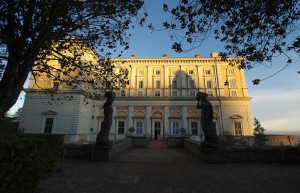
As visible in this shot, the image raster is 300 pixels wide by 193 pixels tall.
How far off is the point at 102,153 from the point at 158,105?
19978 mm

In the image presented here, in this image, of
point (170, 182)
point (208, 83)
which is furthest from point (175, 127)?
point (170, 182)

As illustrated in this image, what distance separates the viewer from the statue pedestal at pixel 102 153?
910cm

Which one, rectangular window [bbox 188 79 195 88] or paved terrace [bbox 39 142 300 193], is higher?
rectangular window [bbox 188 79 195 88]

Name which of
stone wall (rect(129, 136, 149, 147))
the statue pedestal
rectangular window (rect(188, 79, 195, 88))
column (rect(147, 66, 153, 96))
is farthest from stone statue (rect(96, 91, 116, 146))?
rectangular window (rect(188, 79, 195, 88))

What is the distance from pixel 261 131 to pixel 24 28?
2377 centimetres

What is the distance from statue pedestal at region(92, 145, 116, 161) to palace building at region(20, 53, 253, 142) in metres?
15.7

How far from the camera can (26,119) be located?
24.4m

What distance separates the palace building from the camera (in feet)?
79.8

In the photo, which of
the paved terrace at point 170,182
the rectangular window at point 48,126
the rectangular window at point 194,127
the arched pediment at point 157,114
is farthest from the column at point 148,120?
the paved terrace at point 170,182

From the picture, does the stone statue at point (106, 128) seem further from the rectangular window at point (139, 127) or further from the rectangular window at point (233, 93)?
the rectangular window at point (233, 93)

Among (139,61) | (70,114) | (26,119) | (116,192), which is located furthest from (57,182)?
(139,61)

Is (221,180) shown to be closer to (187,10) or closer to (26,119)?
(187,10)

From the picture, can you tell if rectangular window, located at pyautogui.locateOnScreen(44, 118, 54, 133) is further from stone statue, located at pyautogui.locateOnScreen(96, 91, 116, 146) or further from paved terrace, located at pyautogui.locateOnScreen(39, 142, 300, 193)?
paved terrace, located at pyautogui.locateOnScreen(39, 142, 300, 193)

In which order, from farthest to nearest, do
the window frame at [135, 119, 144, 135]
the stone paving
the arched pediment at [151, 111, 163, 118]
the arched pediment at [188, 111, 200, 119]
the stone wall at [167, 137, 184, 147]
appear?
the arched pediment at [151, 111, 163, 118] < the window frame at [135, 119, 144, 135] < the arched pediment at [188, 111, 200, 119] < the stone wall at [167, 137, 184, 147] < the stone paving
